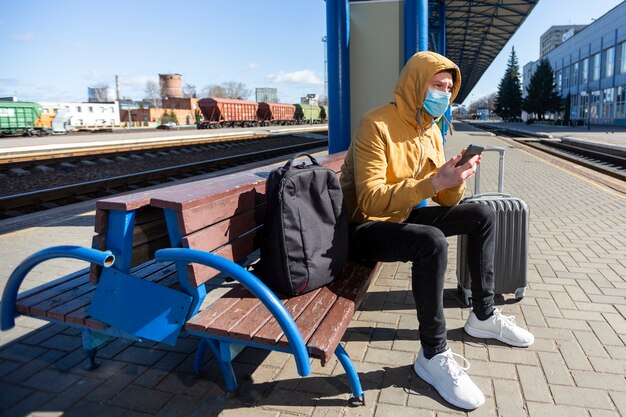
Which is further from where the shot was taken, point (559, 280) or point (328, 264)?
point (559, 280)

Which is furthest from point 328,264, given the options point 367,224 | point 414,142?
point 414,142

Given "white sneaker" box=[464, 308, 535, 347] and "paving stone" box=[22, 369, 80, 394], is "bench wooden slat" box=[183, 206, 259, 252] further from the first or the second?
"white sneaker" box=[464, 308, 535, 347]

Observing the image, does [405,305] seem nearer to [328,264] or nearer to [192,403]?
[328,264]

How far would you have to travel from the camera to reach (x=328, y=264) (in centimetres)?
262

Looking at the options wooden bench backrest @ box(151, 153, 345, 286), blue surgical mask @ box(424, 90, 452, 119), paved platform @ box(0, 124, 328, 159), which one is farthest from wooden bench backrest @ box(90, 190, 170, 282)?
paved platform @ box(0, 124, 328, 159)

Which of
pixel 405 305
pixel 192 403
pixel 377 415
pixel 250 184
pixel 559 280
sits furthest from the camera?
pixel 559 280

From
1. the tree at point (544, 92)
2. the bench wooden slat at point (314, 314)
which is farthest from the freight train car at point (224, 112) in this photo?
the bench wooden slat at point (314, 314)

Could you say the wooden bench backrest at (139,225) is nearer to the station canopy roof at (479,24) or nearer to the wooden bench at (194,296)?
the wooden bench at (194,296)

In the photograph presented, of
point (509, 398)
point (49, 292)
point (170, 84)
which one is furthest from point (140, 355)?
point (170, 84)

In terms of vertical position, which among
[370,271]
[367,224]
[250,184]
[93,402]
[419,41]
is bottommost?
[93,402]

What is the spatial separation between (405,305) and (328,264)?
141 cm

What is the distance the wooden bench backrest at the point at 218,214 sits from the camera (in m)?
2.26

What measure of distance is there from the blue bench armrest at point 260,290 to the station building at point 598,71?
48.3 meters

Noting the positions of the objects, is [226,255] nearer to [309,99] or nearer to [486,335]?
[486,335]
